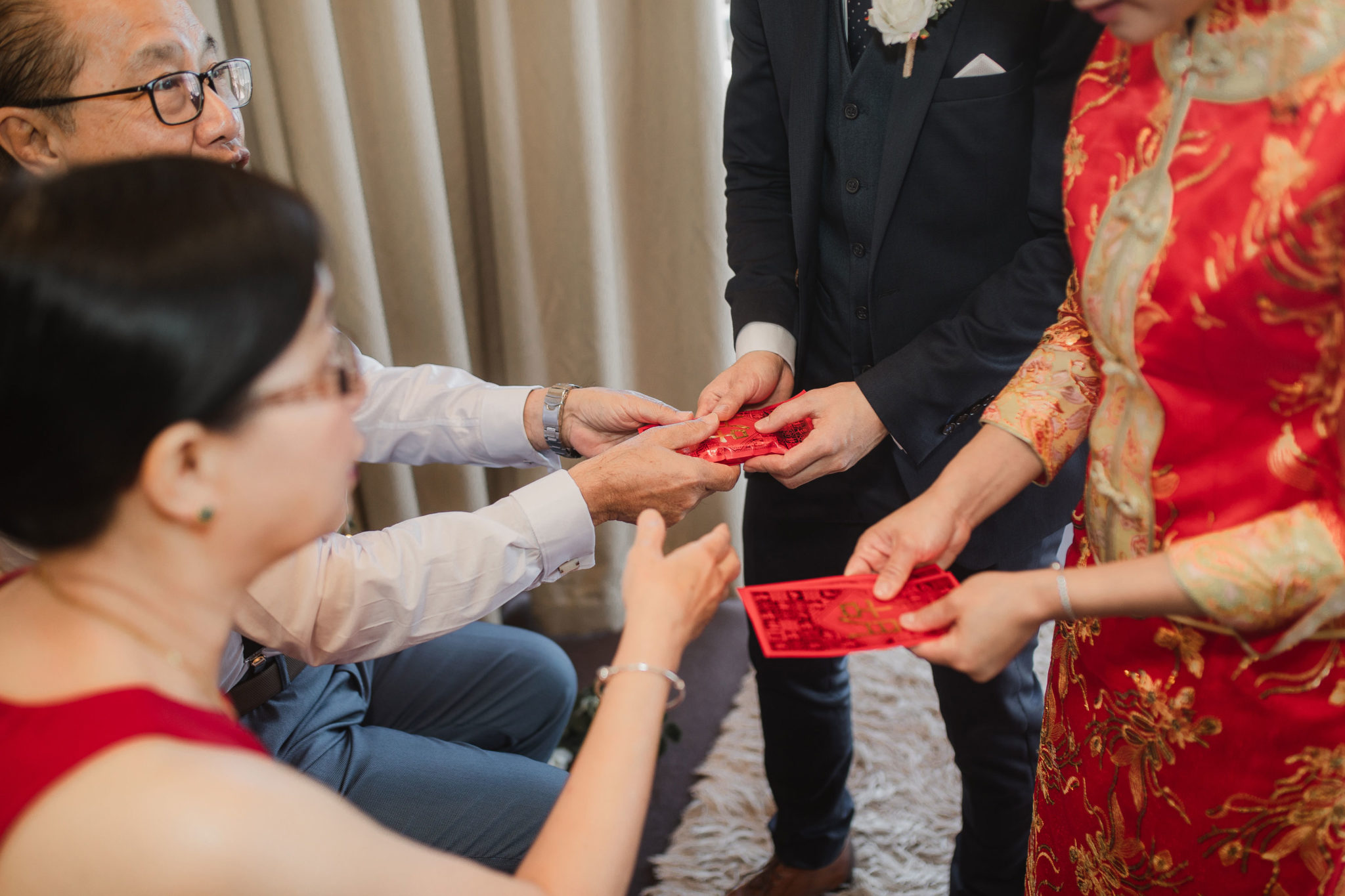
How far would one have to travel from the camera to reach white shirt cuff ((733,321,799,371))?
57.4 inches

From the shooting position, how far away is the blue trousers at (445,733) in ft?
3.91

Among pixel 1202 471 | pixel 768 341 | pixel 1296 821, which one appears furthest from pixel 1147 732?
pixel 768 341

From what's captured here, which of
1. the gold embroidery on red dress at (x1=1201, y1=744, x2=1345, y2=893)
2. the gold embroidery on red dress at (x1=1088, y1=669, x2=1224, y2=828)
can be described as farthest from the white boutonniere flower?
the gold embroidery on red dress at (x1=1201, y1=744, x2=1345, y2=893)

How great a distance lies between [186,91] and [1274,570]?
148 centimetres

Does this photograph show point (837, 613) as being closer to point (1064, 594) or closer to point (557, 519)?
point (1064, 594)

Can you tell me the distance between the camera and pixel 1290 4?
73 cm

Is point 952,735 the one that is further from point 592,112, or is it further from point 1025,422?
point 592,112

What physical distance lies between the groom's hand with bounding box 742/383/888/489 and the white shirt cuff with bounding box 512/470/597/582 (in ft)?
0.83

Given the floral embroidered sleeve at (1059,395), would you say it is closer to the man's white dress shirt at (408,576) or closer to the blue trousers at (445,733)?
the man's white dress shirt at (408,576)

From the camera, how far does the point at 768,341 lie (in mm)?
1461

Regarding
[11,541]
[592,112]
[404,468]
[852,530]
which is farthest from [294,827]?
[592,112]

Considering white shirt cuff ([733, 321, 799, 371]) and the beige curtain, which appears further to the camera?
the beige curtain

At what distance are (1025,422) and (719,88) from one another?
1.39 meters

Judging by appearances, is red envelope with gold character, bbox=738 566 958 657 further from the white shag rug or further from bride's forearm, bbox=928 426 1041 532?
the white shag rug
